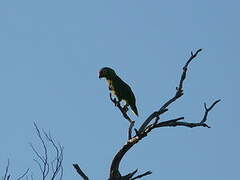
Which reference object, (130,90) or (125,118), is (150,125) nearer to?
(125,118)

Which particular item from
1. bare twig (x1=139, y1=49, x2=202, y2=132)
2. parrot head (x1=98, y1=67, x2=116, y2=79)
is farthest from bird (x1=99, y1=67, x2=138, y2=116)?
bare twig (x1=139, y1=49, x2=202, y2=132)

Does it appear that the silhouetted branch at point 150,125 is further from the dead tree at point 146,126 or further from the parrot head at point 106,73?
the parrot head at point 106,73

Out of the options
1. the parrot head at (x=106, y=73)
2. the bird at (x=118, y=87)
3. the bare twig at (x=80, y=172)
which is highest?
the parrot head at (x=106, y=73)

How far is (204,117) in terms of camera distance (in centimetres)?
1032

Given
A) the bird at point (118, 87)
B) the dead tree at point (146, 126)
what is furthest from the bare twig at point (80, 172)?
the bird at point (118, 87)

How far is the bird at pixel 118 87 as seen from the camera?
13125 millimetres

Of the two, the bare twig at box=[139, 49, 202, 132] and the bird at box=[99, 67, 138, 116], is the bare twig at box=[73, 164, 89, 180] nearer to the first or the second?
the bare twig at box=[139, 49, 202, 132]

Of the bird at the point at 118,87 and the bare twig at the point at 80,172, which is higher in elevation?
the bird at the point at 118,87

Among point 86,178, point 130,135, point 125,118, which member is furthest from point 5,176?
point 125,118

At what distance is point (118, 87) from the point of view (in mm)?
13289

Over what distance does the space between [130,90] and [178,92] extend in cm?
304

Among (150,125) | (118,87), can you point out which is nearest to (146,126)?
(150,125)

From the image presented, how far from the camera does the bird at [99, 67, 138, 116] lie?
43.1 ft

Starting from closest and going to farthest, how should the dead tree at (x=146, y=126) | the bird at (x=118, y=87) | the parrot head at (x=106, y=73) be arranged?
the dead tree at (x=146, y=126)
the bird at (x=118, y=87)
the parrot head at (x=106, y=73)
